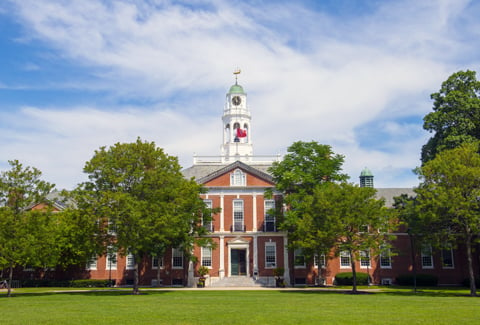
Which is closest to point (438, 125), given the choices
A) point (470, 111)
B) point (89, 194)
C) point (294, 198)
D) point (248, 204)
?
point (470, 111)

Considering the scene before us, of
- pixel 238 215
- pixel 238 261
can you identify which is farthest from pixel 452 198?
pixel 238 261

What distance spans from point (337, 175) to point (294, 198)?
4.35m

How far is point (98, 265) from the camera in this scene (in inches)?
1807

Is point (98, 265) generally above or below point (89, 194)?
below

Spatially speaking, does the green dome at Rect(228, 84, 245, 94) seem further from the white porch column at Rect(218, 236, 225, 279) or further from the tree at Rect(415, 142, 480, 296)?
the tree at Rect(415, 142, 480, 296)

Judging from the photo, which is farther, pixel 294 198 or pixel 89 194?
pixel 294 198

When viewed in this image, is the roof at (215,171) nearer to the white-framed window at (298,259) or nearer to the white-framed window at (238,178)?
the white-framed window at (238,178)

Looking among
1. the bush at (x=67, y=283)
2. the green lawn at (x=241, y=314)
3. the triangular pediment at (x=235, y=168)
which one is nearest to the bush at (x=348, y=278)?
the triangular pediment at (x=235, y=168)

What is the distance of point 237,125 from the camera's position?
60781mm

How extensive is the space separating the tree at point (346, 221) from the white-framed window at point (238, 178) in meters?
12.8

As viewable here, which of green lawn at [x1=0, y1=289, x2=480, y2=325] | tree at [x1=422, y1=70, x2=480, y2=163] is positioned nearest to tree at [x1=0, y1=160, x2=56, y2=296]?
green lawn at [x1=0, y1=289, x2=480, y2=325]

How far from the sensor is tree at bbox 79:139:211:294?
30.2 metres

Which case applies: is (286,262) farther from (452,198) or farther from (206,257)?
(452,198)

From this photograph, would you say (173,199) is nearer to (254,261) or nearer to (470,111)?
(254,261)
